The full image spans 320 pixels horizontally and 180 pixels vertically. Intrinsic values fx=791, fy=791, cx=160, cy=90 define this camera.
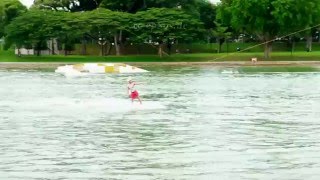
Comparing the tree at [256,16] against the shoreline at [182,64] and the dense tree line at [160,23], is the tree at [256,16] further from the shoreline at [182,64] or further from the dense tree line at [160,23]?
the shoreline at [182,64]

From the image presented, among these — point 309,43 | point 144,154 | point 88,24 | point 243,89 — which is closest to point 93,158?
point 144,154

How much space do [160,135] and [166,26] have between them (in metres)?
64.1

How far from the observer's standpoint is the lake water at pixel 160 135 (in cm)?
1689

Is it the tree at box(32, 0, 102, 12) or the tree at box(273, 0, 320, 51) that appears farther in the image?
the tree at box(32, 0, 102, 12)

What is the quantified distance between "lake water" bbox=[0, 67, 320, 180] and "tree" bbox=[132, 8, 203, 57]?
148ft

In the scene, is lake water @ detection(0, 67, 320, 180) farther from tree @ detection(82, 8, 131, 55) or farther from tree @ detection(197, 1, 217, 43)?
tree @ detection(197, 1, 217, 43)

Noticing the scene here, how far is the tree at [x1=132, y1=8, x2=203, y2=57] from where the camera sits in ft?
283

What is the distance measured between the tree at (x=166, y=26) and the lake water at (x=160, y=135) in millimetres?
45252

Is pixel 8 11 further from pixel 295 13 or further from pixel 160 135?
pixel 160 135

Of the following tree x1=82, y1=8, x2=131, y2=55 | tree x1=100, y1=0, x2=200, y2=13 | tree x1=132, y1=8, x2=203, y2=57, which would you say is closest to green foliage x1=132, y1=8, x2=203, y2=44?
tree x1=132, y1=8, x2=203, y2=57

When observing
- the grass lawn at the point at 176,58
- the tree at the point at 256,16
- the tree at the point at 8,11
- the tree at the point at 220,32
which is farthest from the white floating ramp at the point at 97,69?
the tree at the point at 220,32

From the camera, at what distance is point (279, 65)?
77.5m

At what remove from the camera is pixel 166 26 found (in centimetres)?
8619

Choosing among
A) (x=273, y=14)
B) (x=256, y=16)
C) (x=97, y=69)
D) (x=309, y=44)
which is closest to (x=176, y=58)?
(x=256, y=16)
